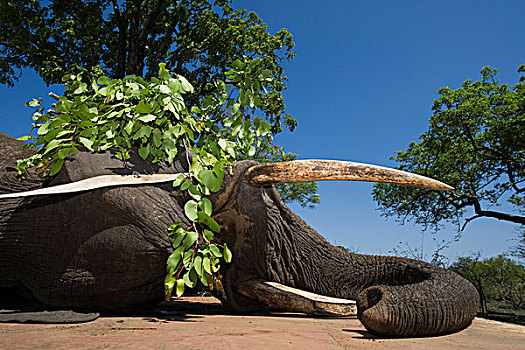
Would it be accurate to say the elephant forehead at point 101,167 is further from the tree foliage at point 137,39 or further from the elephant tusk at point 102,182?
the tree foliage at point 137,39

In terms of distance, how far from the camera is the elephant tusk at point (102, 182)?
10.6 feet

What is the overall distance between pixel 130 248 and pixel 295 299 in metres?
1.51

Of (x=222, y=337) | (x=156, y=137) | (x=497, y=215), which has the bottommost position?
(x=222, y=337)

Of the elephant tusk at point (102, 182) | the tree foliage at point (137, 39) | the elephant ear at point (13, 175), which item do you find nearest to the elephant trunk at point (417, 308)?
the elephant tusk at point (102, 182)

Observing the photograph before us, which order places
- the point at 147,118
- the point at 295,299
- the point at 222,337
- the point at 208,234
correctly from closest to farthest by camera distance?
the point at 222,337
the point at 208,234
the point at 147,118
the point at 295,299

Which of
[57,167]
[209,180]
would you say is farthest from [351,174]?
[57,167]

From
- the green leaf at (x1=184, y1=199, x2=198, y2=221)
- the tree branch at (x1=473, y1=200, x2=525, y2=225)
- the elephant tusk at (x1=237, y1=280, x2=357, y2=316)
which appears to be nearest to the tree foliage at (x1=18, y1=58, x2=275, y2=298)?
the green leaf at (x1=184, y1=199, x2=198, y2=221)

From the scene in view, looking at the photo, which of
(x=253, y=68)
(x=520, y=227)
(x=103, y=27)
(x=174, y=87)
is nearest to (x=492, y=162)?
(x=520, y=227)

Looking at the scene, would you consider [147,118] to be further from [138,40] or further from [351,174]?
[138,40]

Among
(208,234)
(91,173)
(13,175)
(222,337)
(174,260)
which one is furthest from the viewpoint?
(13,175)

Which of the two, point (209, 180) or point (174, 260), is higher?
point (209, 180)

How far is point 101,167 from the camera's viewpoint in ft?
11.7

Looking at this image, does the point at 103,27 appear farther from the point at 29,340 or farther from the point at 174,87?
the point at 29,340

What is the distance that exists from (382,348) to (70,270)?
264 centimetres
